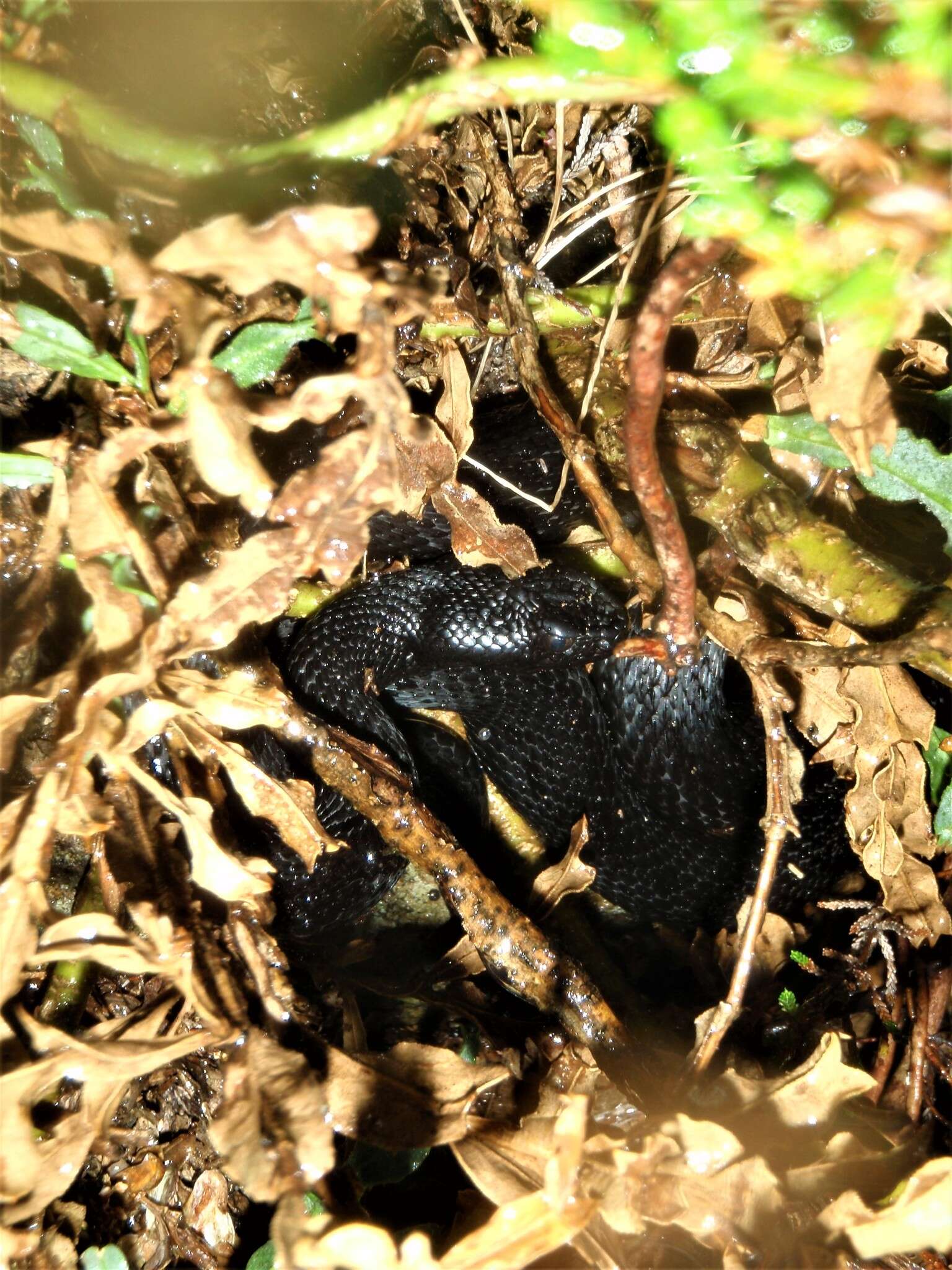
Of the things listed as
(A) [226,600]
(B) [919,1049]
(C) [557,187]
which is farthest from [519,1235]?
(C) [557,187]

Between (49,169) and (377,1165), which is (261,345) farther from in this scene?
(377,1165)

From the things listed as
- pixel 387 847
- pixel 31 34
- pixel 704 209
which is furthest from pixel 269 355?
pixel 387 847

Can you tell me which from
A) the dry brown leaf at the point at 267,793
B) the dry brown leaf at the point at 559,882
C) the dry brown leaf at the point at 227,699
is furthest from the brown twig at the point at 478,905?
the dry brown leaf at the point at 227,699

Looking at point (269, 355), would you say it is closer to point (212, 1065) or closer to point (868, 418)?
point (868, 418)

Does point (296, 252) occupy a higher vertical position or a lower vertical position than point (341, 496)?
higher

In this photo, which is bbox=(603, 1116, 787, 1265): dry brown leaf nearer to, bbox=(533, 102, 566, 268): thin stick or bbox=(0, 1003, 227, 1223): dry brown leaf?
bbox=(0, 1003, 227, 1223): dry brown leaf

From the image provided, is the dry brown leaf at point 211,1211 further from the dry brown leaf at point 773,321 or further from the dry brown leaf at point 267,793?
the dry brown leaf at point 773,321
